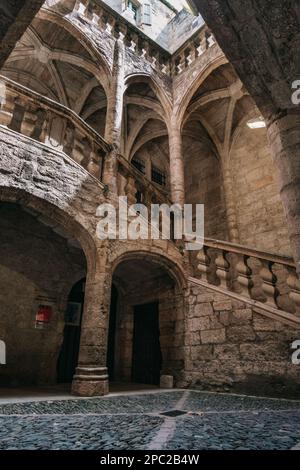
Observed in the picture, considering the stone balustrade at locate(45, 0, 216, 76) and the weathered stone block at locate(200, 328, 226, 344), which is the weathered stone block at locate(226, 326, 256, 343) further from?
the stone balustrade at locate(45, 0, 216, 76)

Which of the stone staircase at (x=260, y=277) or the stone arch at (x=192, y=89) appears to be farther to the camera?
the stone arch at (x=192, y=89)

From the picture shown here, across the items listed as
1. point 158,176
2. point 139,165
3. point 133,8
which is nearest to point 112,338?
point 139,165

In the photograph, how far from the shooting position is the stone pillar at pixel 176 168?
268 inches

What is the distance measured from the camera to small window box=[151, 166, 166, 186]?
36.0 feet

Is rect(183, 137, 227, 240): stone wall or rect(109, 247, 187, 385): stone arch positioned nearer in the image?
rect(109, 247, 187, 385): stone arch

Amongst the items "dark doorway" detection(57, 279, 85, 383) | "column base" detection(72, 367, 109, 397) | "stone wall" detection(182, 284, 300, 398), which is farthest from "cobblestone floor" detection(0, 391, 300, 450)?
"dark doorway" detection(57, 279, 85, 383)

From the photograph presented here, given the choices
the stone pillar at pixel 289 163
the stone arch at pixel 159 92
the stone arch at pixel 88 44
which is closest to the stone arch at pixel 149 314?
the stone pillar at pixel 289 163

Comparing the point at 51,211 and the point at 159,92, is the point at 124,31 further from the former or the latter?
the point at 51,211

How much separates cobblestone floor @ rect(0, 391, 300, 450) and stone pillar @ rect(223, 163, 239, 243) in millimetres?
5157

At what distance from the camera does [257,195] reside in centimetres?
826

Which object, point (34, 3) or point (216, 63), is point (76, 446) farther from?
point (216, 63)

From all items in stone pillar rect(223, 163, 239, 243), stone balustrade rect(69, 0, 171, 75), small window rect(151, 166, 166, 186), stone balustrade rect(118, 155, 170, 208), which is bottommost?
stone balustrade rect(118, 155, 170, 208)

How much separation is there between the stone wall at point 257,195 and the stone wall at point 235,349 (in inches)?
126

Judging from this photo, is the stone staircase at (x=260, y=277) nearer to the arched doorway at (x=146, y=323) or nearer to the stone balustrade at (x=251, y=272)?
the stone balustrade at (x=251, y=272)
